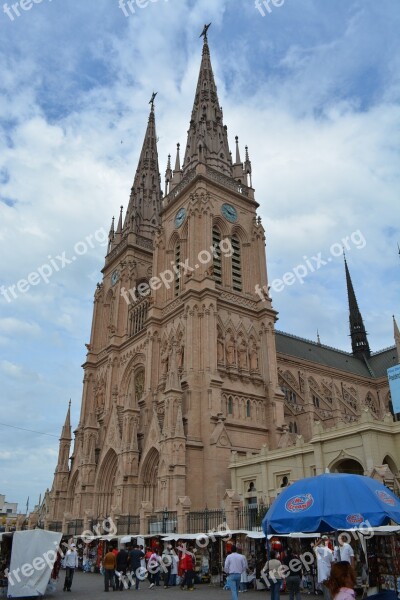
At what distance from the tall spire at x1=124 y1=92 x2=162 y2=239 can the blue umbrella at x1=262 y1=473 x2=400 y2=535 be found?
1923 inches

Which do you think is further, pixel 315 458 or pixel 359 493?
pixel 315 458

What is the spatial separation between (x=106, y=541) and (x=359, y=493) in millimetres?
19611

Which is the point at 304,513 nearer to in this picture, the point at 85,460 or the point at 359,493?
the point at 359,493

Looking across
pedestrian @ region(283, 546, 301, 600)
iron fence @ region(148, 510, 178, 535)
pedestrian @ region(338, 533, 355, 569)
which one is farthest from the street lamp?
pedestrian @ region(338, 533, 355, 569)

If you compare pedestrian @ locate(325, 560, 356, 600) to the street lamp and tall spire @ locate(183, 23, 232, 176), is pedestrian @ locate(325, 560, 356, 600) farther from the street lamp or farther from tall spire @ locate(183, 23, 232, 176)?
tall spire @ locate(183, 23, 232, 176)

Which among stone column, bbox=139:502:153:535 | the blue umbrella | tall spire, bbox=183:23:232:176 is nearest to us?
the blue umbrella

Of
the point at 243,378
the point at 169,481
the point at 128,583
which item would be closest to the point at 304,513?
the point at 128,583

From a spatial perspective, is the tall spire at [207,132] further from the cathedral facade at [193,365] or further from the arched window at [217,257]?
the arched window at [217,257]

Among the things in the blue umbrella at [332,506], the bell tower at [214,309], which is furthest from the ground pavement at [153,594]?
the bell tower at [214,309]

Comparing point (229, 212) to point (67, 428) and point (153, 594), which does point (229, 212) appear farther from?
point (153, 594)

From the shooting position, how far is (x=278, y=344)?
2014 inches

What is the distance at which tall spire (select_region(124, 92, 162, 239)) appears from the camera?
59.1 meters

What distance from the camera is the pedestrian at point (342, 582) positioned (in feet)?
19.2

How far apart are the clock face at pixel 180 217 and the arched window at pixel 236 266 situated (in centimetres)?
503
